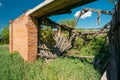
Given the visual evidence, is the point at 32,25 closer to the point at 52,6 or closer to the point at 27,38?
the point at 27,38

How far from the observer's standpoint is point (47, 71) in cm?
736

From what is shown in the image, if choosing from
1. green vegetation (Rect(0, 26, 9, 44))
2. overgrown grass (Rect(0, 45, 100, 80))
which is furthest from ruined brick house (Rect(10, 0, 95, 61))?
green vegetation (Rect(0, 26, 9, 44))

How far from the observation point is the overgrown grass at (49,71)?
6.53 metres

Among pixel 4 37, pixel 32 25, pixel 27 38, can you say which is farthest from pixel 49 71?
pixel 4 37

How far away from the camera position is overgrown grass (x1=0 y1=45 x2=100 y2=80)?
6527 millimetres

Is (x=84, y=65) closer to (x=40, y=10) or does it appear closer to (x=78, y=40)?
(x=40, y=10)

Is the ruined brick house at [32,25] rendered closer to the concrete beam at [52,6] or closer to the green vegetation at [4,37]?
the concrete beam at [52,6]

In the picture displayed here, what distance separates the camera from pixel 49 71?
7.37 metres

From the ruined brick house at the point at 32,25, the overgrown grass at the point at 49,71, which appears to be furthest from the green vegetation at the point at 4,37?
the overgrown grass at the point at 49,71

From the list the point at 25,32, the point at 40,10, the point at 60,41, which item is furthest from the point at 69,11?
the point at 60,41

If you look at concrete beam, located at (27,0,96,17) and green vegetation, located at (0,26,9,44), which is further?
green vegetation, located at (0,26,9,44)

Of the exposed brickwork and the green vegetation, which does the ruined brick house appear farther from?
the green vegetation

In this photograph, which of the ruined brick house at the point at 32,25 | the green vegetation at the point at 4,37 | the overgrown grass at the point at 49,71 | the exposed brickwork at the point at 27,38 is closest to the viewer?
the overgrown grass at the point at 49,71

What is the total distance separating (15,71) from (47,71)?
1383 mm
